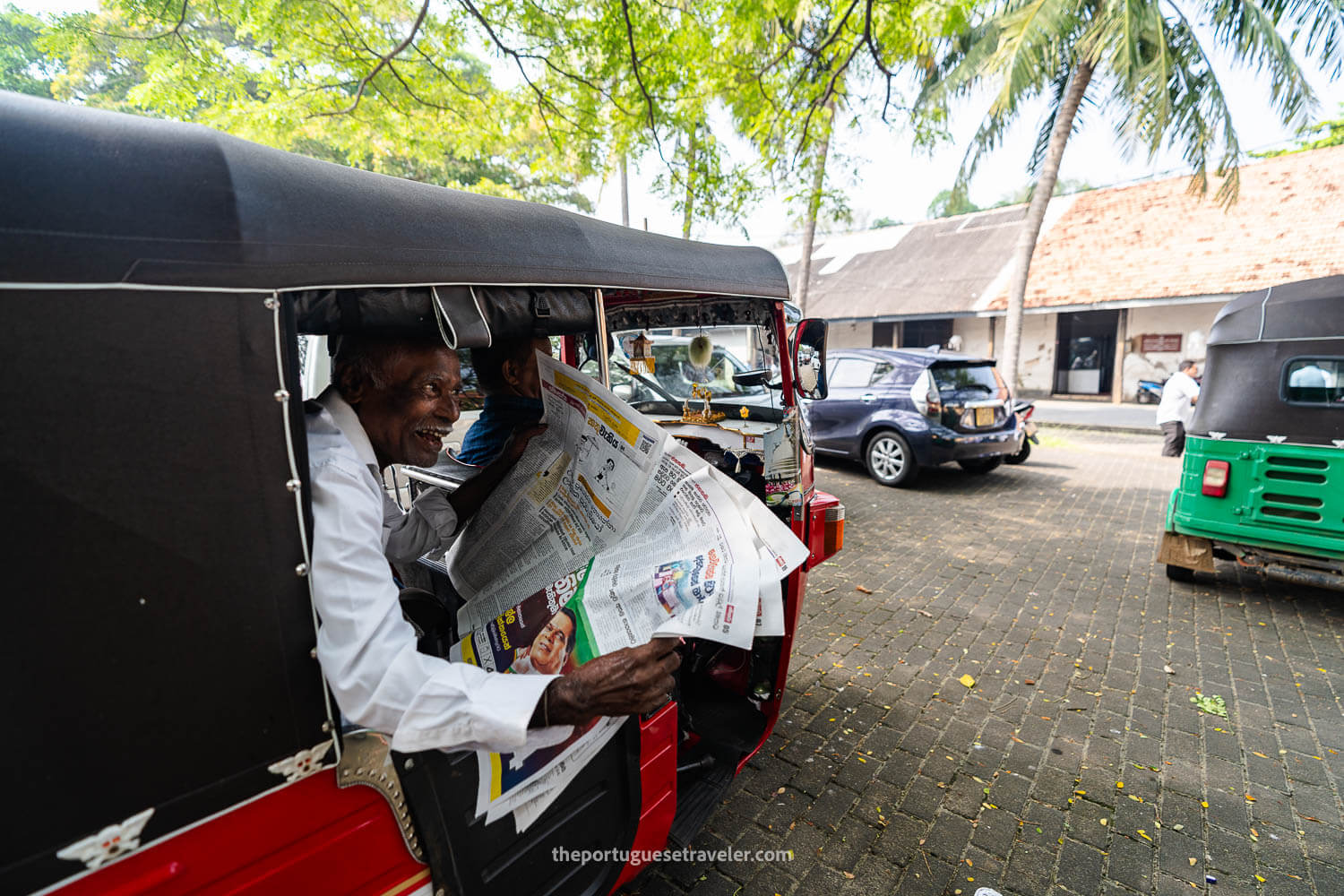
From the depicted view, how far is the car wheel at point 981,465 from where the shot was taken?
8.18 meters

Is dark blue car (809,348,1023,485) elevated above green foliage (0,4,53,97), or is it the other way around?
green foliage (0,4,53,97)

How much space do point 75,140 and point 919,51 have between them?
6.61 metres

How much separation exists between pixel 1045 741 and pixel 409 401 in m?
3.08

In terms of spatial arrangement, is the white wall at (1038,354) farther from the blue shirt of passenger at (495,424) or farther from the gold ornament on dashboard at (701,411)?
the blue shirt of passenger at (495,424)

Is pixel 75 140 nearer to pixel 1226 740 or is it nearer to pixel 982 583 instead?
pixel 1226 740

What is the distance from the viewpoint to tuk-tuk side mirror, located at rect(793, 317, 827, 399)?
272cm

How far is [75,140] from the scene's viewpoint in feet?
2.52

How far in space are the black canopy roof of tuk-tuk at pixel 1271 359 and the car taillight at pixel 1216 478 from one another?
195 mm

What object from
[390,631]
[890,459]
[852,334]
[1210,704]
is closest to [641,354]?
[390,631]

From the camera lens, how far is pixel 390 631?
3.42 ft

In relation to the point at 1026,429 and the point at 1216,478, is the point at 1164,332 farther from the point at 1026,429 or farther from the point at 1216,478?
the point at 1216,478

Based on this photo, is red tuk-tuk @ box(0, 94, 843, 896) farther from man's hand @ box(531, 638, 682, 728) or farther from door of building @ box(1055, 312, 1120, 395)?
door of building @ box(1055, 312, 1120, 395)

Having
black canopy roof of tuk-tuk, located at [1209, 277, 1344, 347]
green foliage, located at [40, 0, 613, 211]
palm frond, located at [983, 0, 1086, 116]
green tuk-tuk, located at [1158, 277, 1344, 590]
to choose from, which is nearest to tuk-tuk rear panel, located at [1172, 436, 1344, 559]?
green tuk-tuk, located at [1158, 277, 1344, 590]

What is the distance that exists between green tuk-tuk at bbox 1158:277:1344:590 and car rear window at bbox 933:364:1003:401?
2.90 meters
